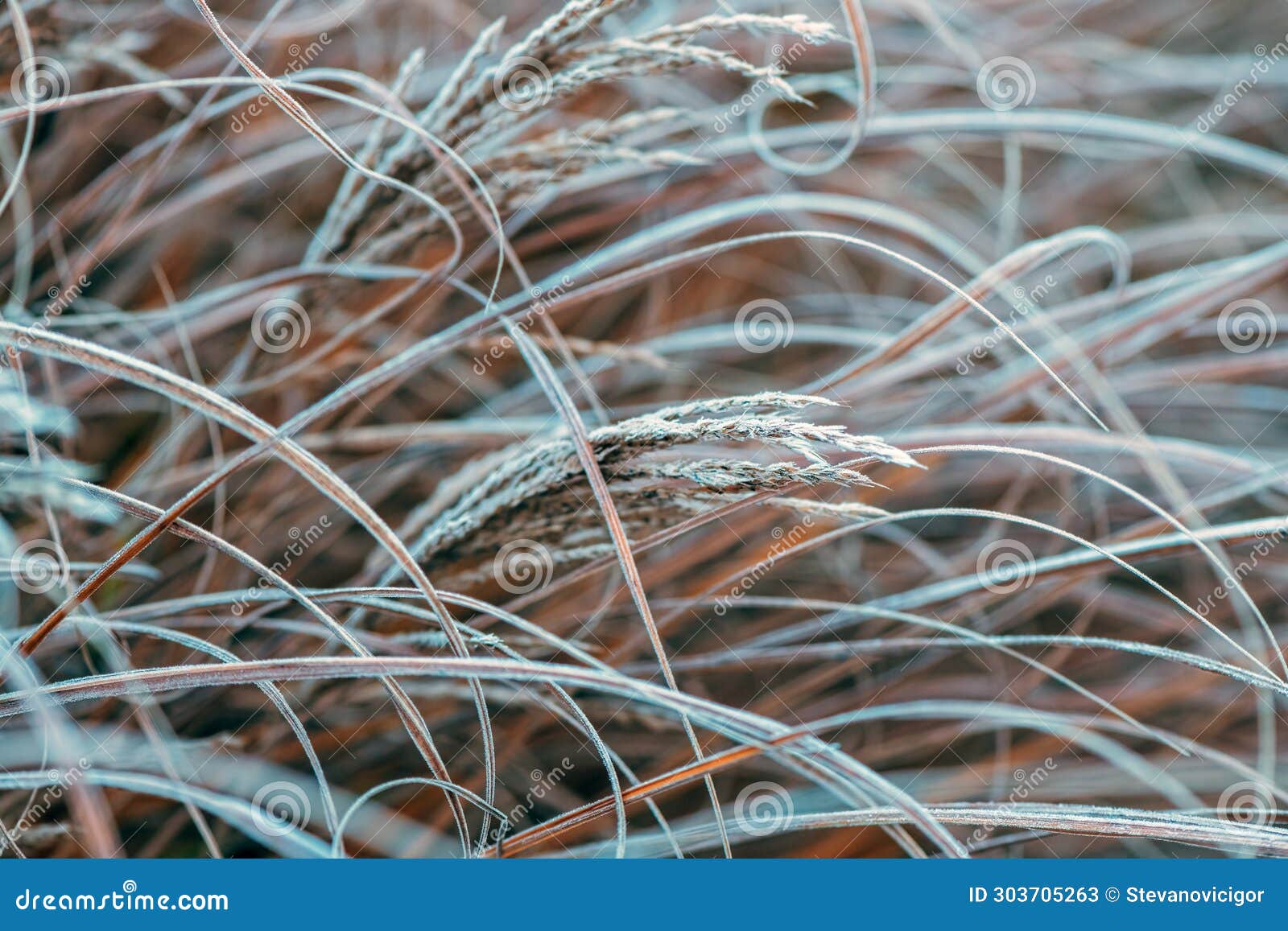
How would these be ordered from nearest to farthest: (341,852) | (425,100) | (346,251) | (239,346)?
(341,852)
(346,251)
(239,346)
(425,100)

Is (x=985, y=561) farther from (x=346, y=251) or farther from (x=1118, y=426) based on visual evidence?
(x=346, y=251)

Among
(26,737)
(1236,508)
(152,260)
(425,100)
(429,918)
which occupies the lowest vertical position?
(429,918)

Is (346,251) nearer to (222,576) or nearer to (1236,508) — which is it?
(222,576)

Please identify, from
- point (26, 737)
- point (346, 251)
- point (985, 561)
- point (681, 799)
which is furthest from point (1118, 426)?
point (26, 737)

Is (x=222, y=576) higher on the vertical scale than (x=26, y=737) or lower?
higher

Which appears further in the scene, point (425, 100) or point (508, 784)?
point (425, 100)

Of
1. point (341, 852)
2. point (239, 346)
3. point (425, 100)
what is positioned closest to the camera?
point (341, 852)
